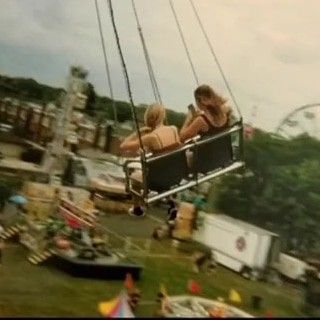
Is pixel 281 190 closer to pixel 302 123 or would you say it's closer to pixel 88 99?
pixel 302 123

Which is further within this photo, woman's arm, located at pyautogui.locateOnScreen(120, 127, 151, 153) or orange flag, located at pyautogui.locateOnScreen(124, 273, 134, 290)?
woman's arm, located at pyautogui.locateOnScreen(120, 127, 151, 153)

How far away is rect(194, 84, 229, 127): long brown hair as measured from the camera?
2039 mm

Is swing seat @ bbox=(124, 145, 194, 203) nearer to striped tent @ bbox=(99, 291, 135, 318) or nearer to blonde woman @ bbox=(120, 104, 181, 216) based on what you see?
blonde woman @ bbox=(120, 104, 181, 216)

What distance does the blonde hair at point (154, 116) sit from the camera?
6.70ft

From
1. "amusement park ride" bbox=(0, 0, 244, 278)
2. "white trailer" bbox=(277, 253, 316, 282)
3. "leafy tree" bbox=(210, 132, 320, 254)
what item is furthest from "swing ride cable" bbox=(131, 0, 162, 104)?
"white trailer" bbox=(277, 253, 316, 282)

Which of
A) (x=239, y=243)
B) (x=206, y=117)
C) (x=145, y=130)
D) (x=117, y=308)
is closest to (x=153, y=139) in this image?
(x=145, y=130)

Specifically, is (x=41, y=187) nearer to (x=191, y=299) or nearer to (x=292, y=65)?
(x=191, y=299)

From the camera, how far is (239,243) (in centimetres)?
199

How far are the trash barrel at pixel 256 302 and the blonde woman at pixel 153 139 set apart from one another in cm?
37

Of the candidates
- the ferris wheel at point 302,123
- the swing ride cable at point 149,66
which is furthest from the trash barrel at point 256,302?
the swing ride cable at point 149,66

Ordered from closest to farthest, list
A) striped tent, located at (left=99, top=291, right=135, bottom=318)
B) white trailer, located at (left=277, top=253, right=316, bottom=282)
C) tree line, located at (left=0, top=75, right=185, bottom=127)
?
1. striped tent, located at (left=99, top=291, right=135, bottom=318)
2. white trailer, located at (left=277, top=253, right=316, bottom=282)
3. tree line, located at (left=0, top=75, right=185, bottom=127)

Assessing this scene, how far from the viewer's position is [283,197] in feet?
6.52

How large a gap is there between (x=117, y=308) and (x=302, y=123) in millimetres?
712

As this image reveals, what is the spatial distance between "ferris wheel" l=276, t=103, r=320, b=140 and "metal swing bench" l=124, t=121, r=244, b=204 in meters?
0.12
